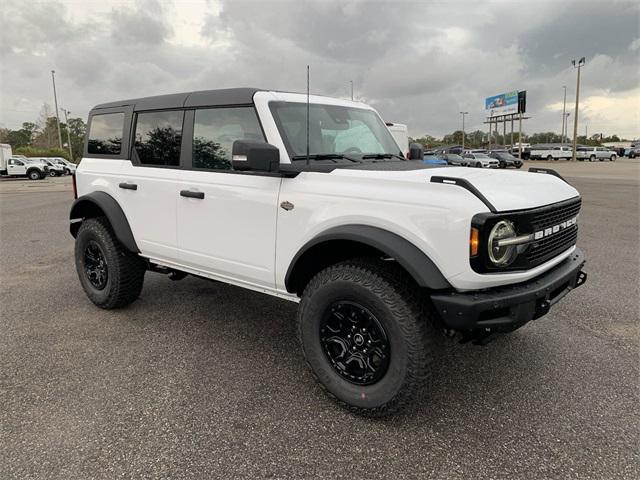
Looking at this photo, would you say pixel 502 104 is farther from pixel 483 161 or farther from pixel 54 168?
pixel 54 168

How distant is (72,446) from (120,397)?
0.50 m

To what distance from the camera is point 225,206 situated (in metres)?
3.33

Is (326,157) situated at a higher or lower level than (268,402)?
higher

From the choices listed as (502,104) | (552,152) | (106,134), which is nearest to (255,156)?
(106,134)

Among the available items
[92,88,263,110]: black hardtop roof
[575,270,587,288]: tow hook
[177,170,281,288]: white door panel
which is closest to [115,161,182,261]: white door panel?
[177,170,281,288]: white door panel

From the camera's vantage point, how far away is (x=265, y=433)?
8.50 ft

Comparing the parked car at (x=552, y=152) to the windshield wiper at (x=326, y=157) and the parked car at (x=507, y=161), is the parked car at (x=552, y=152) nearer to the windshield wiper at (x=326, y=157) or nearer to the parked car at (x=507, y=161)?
the parked car at (x=507, y=161)

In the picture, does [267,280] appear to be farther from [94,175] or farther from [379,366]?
[94,175]

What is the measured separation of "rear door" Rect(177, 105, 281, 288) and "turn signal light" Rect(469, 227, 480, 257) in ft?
4.22

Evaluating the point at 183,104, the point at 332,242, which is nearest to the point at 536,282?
the point at 332,242

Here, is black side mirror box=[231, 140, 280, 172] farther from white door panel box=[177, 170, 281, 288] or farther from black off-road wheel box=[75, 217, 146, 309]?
black off-road wheel box=[75, 217, 146, 309]

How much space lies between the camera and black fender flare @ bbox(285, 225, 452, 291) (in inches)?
94.5

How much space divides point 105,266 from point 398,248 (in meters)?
3.13

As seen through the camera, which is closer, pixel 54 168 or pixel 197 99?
pixel 197 99
